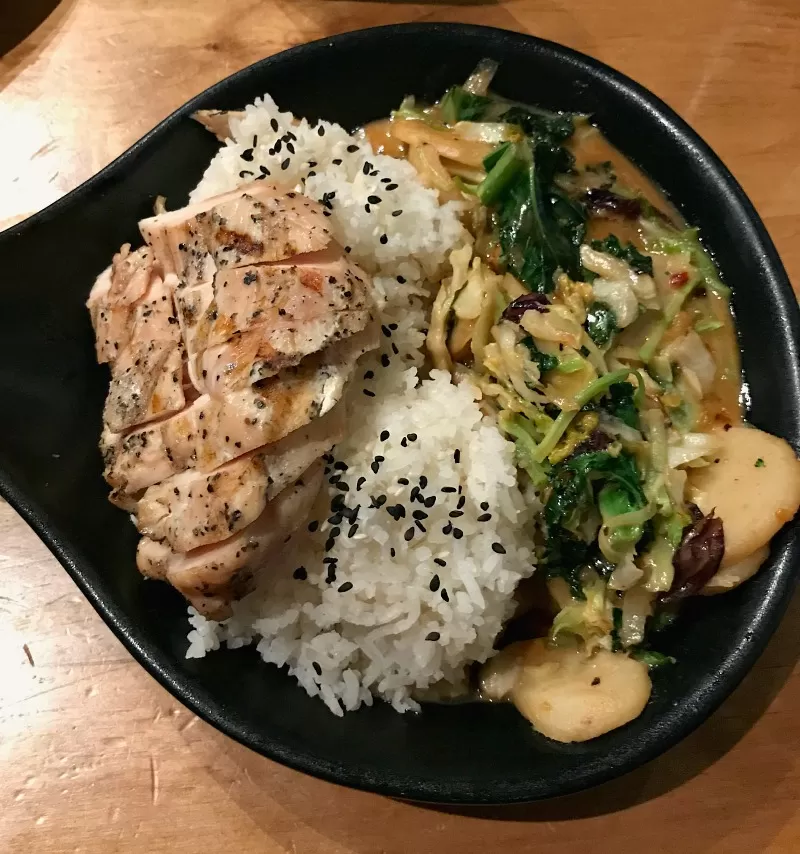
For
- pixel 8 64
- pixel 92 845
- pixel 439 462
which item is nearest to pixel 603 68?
pixel 439 462

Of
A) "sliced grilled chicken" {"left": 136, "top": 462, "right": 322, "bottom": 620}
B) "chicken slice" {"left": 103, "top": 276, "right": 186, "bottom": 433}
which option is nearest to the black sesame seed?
"sliced grilled chicken" {"left": 136, "top": 462, "right": 322, "bottom": 620}

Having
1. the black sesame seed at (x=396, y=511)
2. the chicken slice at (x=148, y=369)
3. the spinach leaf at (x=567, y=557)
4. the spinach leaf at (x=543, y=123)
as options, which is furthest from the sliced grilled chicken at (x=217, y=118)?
the spinach leaf at (x=567, y=557)

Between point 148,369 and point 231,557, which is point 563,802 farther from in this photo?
point 148,369

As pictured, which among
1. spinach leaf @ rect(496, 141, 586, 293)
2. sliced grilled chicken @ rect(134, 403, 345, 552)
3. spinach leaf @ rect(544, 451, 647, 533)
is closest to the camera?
sliced grilled chicken @ rect(134, 403, 345, 552)

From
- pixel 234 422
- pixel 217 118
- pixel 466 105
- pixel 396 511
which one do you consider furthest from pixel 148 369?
pixel 466 105

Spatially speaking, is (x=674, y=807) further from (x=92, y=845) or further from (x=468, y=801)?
(x=92, y=845)

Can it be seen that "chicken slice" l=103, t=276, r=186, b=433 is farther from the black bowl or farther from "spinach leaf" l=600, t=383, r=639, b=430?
"spinach leaf" l=600, t=383, r=639, b=430
